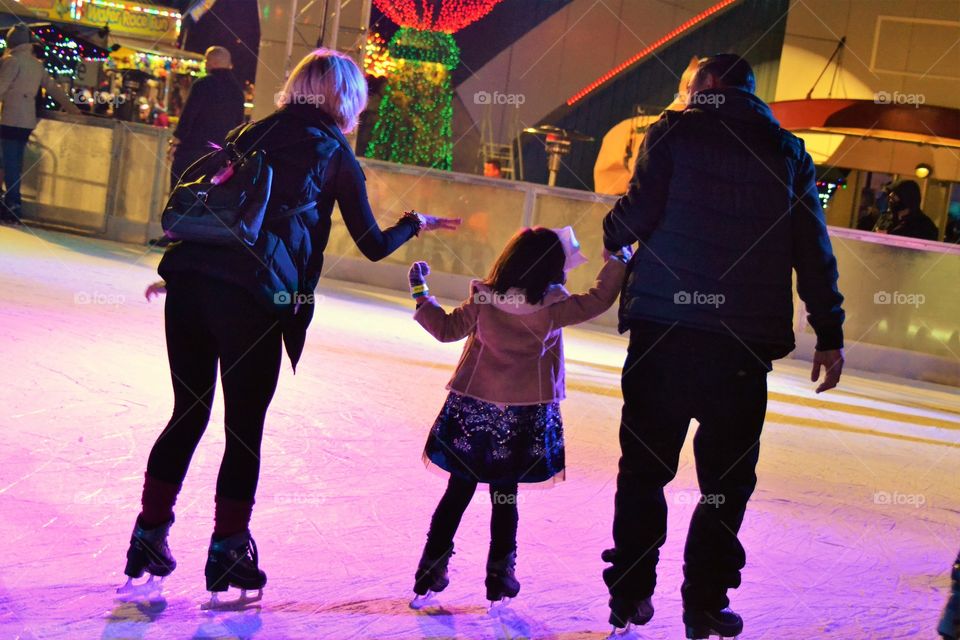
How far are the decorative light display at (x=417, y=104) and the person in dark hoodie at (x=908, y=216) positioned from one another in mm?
5252

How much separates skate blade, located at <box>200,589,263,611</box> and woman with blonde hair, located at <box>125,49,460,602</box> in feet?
0.12

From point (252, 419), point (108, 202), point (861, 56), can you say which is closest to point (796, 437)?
point (252, 419)

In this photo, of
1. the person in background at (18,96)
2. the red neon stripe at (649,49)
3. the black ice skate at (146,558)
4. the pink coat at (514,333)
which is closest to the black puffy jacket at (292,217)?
the pink coat at (514,333)

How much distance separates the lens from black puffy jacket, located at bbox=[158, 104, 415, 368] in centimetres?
252

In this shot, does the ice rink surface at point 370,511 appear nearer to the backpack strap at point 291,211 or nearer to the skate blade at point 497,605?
the skate blade at point 497,605

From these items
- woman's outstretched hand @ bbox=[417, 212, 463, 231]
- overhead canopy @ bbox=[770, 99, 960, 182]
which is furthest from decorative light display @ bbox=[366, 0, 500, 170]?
woman's outstretched hand @ bbox=[417, 212, 463, 231]

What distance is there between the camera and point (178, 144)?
9273mm

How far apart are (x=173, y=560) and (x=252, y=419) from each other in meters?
0.44

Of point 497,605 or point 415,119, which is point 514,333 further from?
point 415,119

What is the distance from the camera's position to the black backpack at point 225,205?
247cm

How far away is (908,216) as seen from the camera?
10.2 metres

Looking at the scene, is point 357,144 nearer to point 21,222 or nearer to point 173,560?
point 21,222

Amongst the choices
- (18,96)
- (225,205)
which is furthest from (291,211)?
(18,96)

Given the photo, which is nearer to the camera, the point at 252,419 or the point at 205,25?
the point at 252,419
